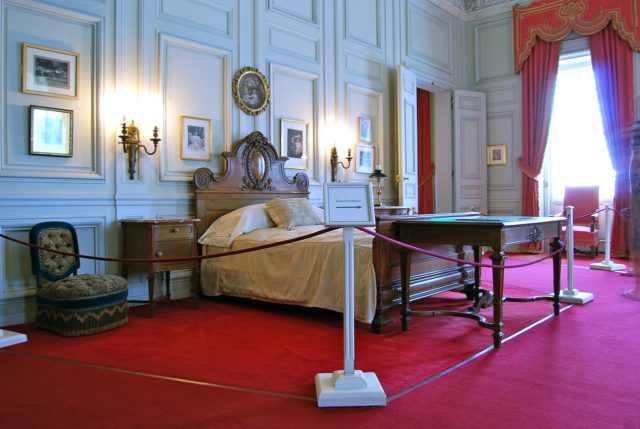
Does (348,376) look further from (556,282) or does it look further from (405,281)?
(556,282)

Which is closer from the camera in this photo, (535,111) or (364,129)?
(364,129)

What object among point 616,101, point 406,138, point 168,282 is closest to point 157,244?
point 168,282

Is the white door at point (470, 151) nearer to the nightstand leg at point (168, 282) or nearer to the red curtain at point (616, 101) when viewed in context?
the red curtain at point (616, 101)

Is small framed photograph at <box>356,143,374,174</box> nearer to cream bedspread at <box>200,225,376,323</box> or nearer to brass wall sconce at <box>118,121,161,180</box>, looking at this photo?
cream bedspread at <box>200,225,376,323</box>

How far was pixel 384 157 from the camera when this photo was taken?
7.37m

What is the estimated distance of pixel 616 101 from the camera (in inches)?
295

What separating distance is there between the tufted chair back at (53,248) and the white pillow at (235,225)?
3.87 feet

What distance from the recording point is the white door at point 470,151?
8.72 metres

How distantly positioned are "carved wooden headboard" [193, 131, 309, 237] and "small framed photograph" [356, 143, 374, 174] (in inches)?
47.8

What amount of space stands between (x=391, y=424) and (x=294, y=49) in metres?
4.94

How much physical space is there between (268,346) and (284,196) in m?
2.75

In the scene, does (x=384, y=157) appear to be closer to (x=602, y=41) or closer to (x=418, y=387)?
(x=602, y=41)

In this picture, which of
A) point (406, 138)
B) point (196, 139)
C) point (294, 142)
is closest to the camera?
point (196, 139)

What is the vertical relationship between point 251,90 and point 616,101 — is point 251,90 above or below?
below
